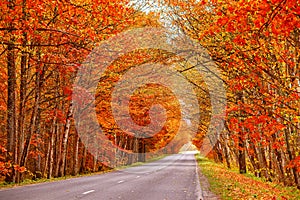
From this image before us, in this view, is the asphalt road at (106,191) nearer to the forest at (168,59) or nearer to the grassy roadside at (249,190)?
the grassy roadside at (249,190)

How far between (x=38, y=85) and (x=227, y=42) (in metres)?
12.5

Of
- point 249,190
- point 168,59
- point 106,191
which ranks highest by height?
point 168,59

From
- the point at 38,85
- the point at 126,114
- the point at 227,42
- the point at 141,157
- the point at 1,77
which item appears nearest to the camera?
the point at 227,42

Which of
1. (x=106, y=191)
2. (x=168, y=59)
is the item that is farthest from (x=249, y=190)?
(x=168, y=59)

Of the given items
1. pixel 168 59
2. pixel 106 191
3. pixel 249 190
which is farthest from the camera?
pixel 168 59

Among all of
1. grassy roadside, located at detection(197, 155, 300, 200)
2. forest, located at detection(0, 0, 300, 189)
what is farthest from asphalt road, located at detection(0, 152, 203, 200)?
forest, located at detection(0, 0, 300, 189)

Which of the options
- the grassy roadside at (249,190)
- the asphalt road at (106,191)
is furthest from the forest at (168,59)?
the asphalt road at (106,191)

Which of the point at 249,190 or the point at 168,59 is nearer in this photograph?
the point at 249,190

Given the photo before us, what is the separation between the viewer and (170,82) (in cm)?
2700

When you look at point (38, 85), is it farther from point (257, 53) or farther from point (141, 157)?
point (141, 157)

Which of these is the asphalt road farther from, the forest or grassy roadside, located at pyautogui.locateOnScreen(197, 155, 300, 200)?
the forest

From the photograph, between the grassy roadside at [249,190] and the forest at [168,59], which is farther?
the grassy roadside at [249,190]

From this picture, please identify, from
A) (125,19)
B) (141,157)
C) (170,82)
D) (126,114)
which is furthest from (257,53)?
(141,157)

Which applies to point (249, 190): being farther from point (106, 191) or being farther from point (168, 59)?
point (168, 59)
